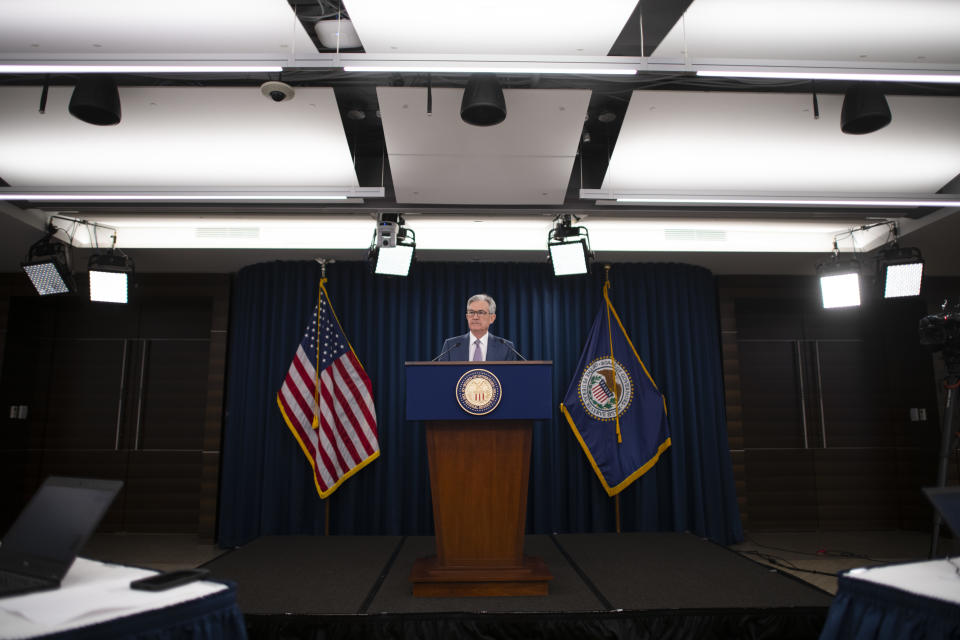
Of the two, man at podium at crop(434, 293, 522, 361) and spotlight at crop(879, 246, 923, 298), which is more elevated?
spotlight at crop(879, 246, 923, 298)

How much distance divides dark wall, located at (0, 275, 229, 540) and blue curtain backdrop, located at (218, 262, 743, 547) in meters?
0.64

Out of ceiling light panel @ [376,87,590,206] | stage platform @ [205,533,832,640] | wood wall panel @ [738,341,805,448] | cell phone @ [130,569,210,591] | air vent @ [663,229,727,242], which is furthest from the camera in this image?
wood wall panel @ [738,341,805,448]

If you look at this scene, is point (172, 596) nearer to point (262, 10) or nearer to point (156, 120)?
point (262, 10)

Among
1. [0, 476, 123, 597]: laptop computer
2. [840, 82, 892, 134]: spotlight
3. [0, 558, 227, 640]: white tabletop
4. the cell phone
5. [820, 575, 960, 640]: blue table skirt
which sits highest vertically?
[840, 82, 892, 134]: spotlight

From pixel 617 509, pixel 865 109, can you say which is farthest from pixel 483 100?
pixel 617 509

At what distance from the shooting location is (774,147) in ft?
12.7

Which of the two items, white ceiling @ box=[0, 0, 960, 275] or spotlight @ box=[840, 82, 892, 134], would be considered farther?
spotlight @ box=[840, 82, 892, 134]

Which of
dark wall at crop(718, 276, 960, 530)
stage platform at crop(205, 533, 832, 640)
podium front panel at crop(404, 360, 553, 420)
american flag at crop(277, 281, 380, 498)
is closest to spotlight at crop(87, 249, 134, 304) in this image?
american flag at crop(277, 281, 380, 498)

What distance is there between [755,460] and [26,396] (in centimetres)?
785

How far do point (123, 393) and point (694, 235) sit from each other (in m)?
6.23

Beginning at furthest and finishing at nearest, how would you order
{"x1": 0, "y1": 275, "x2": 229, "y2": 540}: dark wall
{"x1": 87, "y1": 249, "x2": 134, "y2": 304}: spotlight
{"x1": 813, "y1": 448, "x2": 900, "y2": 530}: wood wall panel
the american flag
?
1. {"x1": 813, "y1": 448, "x2": 900, "y2": 530}: wood wall panel
2. {"x1": 0, "y1": 275, "x2": 229, "y2": 540}: dark wall
3. the american flag
4. {"x1": 87, "y1": 249, "x2": 134, "y2": 304}: spotlight

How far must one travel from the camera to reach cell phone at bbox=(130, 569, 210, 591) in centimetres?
142

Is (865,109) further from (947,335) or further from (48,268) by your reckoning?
(48,268)

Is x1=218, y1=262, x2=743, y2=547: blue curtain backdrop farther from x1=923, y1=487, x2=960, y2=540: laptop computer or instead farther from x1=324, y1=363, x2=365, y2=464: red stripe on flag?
x1=923, y1=487, x2=960, y2=540: laptop computer
